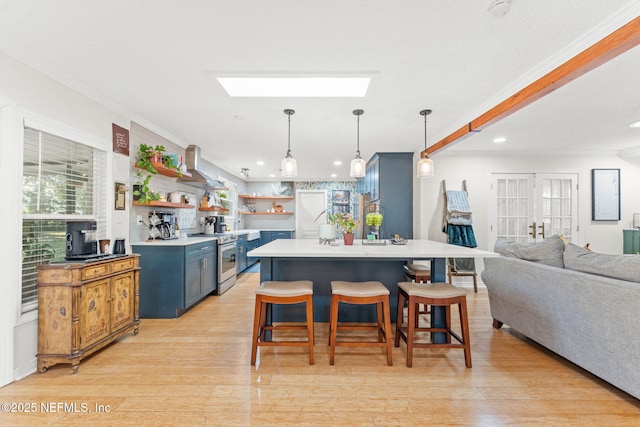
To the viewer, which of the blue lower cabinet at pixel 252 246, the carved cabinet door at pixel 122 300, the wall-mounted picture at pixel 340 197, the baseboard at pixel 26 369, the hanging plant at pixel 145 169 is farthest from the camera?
the wall-mounted picture at pixel 340 197

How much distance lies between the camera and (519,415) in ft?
5.47

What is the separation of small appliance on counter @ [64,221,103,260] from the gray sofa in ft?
12.1

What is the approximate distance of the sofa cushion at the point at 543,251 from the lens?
234cm

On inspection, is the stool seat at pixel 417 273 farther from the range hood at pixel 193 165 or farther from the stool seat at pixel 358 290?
the range hood at pixel 193 165

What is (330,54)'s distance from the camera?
2020 millimetres

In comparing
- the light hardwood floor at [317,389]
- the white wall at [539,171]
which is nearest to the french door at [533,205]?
the white wall at [539,171]

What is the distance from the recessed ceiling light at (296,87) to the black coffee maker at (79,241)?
5.37 feet

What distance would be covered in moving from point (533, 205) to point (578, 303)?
3.48m

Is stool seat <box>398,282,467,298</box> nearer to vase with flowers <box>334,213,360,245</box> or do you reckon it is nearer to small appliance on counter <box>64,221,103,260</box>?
vase with flowers <box>334,213,360,245</box>

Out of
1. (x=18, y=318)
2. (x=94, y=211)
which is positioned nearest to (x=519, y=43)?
(x=94, y=211)

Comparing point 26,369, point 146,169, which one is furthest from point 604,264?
point 146,169

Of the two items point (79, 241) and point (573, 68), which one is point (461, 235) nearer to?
point (573, 68)

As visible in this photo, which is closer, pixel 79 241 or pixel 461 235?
pixel 79 241

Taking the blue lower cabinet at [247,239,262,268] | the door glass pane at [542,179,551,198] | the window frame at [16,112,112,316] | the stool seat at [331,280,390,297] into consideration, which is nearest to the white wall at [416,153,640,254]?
the door glass pane at [542,179,551,198]
